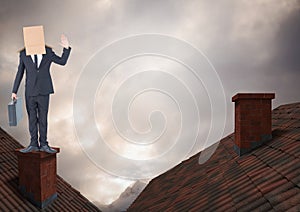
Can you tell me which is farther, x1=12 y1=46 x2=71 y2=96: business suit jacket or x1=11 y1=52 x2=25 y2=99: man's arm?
x1=11 y1=52 x2=25 y2=99: man's arm

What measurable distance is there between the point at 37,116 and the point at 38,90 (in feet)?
1.89

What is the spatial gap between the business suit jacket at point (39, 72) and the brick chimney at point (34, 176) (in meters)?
1.29

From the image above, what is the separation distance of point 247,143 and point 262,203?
8.44ft

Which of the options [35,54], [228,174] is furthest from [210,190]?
[35,54]

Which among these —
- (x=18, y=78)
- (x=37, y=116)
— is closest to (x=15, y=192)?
(x=37, y=116)

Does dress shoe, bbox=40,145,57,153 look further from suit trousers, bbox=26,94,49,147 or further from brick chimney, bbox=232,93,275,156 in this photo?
brick chimney, bbox=232,93,275,156

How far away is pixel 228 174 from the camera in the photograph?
15.5 feet

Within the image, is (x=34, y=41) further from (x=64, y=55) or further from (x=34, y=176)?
(x=34, y=176)

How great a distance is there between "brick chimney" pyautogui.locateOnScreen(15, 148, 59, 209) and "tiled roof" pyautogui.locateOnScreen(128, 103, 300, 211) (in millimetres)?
2344

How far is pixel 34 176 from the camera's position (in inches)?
201

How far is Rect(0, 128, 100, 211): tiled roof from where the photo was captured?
481 centimetres

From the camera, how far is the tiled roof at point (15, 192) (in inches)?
189

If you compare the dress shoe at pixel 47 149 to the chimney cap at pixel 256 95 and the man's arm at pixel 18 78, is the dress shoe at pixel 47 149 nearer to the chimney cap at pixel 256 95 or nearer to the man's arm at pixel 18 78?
the man's arm at pixel 18 78

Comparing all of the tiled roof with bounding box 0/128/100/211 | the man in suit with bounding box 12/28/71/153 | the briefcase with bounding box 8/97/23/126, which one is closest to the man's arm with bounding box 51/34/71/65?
the man in suit with bounding box 12/28/71/153
